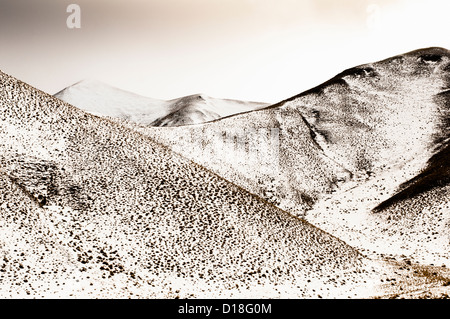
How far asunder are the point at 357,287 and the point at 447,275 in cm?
732

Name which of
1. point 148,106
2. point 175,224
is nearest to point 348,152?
point 175,224

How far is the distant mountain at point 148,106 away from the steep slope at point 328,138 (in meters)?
68.6

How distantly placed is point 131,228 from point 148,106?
158656 millimetres

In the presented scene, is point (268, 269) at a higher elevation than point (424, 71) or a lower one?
lower

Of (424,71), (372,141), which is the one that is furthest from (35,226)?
(424,71)

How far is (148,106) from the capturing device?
594 feet

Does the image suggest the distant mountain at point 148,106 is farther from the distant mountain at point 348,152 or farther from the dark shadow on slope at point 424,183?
the dark shadow on slope at point 424,183

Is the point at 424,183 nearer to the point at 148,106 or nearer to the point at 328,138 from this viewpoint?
the point at 328,138

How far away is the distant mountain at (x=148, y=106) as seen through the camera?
150375 mm

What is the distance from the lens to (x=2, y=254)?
880 inches

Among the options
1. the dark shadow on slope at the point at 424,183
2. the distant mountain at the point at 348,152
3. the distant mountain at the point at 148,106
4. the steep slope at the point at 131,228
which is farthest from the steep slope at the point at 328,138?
the distant mountain at the point at 148,106

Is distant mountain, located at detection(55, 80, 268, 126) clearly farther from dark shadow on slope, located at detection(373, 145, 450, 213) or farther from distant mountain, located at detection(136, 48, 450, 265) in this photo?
dark shadow on slope, located at detection(373, 145, 450, 213)

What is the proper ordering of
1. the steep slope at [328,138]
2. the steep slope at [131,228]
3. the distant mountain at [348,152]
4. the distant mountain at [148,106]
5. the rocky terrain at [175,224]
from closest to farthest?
the steep slope at [131,228] < the rocky terrain at [175,224] < the distant mountain at [348,152] < the steep slope at [328,138] < the distant mountain at [148,106]
